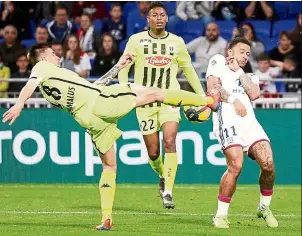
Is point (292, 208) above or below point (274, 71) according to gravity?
below

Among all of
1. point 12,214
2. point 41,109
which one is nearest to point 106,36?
point 41,109

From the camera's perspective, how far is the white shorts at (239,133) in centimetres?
1084

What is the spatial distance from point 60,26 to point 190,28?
2.29 m

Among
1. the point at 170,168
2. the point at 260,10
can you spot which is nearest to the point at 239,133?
the point at 170,168

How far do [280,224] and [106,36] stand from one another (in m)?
7.77

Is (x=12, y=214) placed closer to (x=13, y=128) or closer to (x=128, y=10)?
(x=13, y=128)

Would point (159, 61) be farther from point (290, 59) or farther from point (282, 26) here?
point (282, 26)

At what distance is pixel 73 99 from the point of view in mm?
10656

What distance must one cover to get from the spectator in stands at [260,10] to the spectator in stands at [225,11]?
210 millimetres

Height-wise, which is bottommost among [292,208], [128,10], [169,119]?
[292,208]

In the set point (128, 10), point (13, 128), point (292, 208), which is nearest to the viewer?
point (292, 208)

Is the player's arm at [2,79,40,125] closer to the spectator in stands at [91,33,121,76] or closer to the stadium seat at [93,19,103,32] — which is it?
the spectator in stands at [91,33,121,76]

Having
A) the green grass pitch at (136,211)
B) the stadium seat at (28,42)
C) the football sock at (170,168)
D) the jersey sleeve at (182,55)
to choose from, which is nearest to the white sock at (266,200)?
the green grass pitch at (136,211)

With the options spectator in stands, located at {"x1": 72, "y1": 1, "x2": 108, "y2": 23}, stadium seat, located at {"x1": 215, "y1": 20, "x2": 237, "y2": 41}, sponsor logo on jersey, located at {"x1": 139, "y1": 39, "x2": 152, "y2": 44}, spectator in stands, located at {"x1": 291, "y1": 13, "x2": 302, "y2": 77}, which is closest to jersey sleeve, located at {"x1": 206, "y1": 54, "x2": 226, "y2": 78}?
sponsor logo on jersey, located at {"x1": 139, "y1": 39, "x2": 152, "y2": 44}
